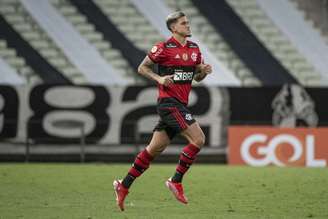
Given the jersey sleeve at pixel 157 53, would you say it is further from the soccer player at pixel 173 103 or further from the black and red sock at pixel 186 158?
the black and red sock at pixel 186 158

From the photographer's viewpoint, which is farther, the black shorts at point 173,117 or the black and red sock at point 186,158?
the black and red sock at point 186,158

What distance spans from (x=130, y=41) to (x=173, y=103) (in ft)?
48.1

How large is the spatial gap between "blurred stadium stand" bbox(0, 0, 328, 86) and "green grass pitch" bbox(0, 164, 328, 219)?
22.3 ft

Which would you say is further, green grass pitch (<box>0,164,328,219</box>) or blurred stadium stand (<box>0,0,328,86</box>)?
blurred stadium stand (<box>0,0,328,86</box>)

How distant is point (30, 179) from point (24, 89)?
6.86 metres

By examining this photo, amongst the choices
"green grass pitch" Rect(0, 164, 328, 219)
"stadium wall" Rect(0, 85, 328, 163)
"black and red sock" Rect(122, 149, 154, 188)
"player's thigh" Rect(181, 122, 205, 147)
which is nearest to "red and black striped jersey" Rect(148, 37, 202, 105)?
"player's thigh" Rect(181, 122, 205, 147)

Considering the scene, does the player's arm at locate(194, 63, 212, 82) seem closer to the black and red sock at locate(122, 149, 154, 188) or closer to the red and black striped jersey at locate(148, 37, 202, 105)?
the red and black striped jersey at locate(148, 37, 202, 105)

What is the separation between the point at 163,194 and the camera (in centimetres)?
1198

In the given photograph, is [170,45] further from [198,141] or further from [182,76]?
[198,141]

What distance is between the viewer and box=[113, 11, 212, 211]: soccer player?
993 cm

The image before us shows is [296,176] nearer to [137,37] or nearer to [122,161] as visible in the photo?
[122,161]

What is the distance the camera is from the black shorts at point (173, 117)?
32.4ft

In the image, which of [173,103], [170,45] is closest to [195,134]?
[173,103]

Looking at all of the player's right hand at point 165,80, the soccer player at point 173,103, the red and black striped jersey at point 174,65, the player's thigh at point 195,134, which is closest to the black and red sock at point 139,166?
the soccer player at point 173,103
